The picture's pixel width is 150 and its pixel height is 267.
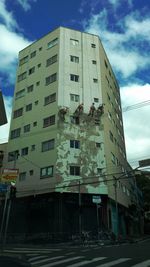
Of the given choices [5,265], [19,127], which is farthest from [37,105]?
[5,265]

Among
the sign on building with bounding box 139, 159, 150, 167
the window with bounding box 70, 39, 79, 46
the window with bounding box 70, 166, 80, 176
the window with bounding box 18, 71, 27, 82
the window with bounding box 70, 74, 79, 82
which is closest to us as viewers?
the sign on building with bounding box 139, 159, 150, 167

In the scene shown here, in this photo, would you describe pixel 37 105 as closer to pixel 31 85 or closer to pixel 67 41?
pixel 31 85

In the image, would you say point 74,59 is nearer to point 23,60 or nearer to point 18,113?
point 23,60

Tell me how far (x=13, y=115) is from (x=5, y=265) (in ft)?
128

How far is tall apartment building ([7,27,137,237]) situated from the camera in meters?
38.5

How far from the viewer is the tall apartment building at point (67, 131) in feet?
126

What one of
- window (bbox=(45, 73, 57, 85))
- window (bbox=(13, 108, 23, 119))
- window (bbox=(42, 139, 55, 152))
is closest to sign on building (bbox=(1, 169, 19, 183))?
window (bbox=(42, 139, 55, 152))

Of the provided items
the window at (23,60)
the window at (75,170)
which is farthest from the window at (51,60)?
the window at (75,170)

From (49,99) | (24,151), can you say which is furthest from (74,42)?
(24,151)

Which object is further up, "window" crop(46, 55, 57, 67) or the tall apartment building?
"window" crop(46, 55, 57, 67)

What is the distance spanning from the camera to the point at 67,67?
152 ft

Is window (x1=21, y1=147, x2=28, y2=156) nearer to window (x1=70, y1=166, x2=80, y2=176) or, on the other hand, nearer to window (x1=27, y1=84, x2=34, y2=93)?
window (x1=70, y1=166, x2=80, y2=176)

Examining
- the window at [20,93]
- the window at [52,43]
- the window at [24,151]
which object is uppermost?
the window at [52,43]

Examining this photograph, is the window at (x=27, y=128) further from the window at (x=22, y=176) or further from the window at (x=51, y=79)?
the window at (x=51, y=79)
